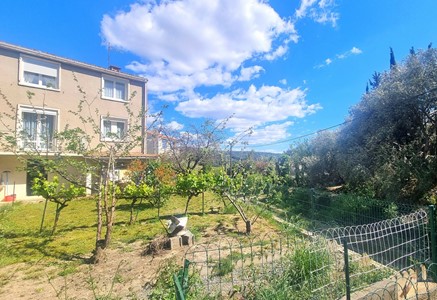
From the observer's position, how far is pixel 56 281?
194 inches

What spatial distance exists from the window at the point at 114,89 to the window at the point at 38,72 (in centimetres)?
308

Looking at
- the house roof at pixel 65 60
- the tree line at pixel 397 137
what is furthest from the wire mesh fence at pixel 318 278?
the house roof at pixel 65 60

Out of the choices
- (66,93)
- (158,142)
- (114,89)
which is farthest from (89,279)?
(114,89)

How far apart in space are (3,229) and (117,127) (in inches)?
467

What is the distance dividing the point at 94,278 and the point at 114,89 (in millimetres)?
17283

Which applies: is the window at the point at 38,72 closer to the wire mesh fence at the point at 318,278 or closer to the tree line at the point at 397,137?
the wire mesh fence at the point at 318,278

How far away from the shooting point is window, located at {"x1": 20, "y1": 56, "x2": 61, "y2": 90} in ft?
51.3

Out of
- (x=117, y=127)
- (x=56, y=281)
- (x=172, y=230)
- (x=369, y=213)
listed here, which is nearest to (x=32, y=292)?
(x=56, y=281)

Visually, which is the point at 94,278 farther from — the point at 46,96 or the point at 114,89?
the point at 114,89

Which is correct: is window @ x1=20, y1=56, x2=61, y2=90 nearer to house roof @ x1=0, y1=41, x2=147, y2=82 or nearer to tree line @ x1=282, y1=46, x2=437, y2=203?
house roof @ x1=0, y1=41, x2=147, y2=82

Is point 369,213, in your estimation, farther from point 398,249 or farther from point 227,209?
point 227,209

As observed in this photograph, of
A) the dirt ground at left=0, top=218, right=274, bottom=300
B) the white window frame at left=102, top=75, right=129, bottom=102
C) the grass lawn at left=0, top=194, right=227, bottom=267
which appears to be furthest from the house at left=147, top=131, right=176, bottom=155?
the dirt ground at left=0, top=218, right=274, bottom=300

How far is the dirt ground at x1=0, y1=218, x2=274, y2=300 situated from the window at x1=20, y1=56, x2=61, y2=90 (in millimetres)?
13740

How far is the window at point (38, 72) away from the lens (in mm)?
15648
